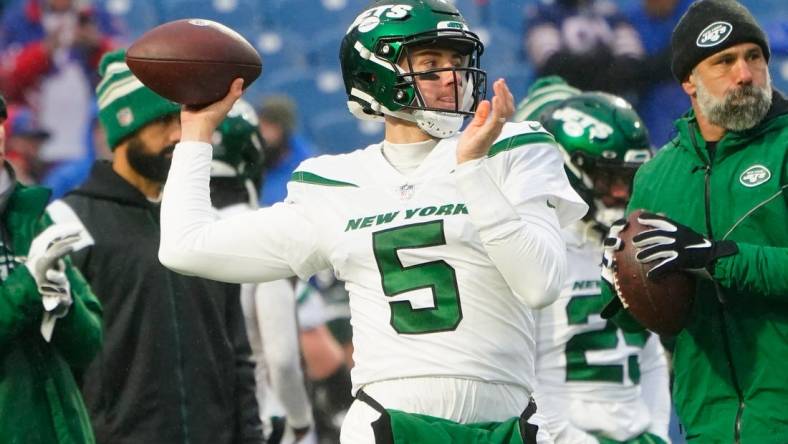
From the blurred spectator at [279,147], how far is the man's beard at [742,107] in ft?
15.7

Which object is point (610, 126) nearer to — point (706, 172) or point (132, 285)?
point (706, 172)

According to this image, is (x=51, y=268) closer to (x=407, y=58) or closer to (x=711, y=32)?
(x=407, y=58)

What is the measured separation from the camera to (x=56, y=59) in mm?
9109

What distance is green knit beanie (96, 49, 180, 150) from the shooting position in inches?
205

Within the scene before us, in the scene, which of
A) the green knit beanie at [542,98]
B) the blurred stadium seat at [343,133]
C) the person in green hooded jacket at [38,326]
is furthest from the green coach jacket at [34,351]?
the blurred stadium seat at [343,133]

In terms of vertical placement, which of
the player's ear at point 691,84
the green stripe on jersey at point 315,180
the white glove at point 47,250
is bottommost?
the white glove at point 47,250

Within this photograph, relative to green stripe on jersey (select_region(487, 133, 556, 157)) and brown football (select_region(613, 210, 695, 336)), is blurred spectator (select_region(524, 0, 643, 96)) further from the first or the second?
green stripe on jersey (select_region(487, 133, 556, 157))

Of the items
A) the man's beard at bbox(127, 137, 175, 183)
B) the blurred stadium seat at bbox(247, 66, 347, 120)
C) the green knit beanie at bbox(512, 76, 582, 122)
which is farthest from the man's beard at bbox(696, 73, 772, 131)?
the blurred stadium seat at bbox(247, 66, 347, 120)

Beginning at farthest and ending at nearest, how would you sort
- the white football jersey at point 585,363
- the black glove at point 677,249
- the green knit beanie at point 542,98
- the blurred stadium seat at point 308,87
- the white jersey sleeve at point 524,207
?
the blurred stadium seat at point 308,87, the green knit beanie at point 542,98, the white football jersey at point 585,363, the black glove at point 677,249, the white jersey sleeve at point 524,207

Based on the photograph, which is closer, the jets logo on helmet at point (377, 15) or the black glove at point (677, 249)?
the jets logo on helmet at point (377, 15)

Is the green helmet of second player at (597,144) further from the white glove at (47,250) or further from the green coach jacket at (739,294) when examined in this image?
the white glove at (47,250)

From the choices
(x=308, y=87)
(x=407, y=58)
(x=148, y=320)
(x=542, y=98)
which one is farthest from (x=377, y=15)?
(x=308, y=87)

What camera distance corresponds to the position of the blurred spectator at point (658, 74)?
346 inches

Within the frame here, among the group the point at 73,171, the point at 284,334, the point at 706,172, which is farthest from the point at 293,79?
the point at 706,172
